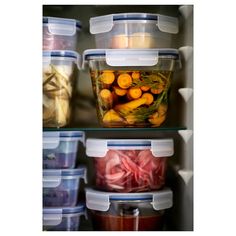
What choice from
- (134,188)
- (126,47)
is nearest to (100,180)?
(134,188)

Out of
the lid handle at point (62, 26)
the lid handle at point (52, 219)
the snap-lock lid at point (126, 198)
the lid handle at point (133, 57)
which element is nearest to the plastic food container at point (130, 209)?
the snap-lock lid at point (126, 198)

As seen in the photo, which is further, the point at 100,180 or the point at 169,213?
the point at 169,213

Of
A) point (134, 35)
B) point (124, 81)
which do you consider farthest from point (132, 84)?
point (134, 35)

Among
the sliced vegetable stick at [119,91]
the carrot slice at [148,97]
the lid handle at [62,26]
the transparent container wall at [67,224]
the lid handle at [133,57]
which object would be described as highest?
the lid handle at [62,26]

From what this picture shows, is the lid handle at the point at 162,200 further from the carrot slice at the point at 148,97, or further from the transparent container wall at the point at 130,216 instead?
the carrot slice at the point at 148,97

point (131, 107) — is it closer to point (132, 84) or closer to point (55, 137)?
point (132, 84)

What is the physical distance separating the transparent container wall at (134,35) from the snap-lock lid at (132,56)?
0.03 meters

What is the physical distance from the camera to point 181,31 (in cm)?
169

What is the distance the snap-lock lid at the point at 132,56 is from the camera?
155 cm

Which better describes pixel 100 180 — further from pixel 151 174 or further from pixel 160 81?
pixel 160 81

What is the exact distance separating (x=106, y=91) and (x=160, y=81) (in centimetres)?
15
